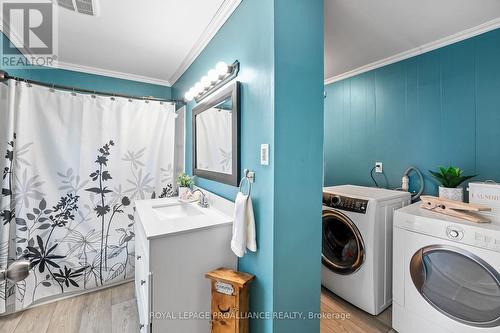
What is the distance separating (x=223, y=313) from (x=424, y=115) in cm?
229

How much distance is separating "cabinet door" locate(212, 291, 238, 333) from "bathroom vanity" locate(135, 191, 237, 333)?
3.1 inches

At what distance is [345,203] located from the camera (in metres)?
1.85

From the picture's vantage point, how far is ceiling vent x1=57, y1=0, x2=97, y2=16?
1.42 m

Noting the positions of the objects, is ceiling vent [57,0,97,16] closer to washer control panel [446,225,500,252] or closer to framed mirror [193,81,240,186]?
framed mirror [193,81,240,186]

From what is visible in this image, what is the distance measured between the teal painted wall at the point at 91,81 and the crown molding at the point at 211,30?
0.65 metres

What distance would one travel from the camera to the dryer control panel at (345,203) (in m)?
1.74

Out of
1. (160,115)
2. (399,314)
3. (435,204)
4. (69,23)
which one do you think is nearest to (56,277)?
(160,115)

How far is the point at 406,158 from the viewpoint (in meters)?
2.15

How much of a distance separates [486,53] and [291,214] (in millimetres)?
1994

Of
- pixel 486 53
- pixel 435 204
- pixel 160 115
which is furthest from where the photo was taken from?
pixel 160 115

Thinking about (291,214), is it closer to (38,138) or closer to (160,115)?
(160,115)

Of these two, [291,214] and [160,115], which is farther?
[160,115]

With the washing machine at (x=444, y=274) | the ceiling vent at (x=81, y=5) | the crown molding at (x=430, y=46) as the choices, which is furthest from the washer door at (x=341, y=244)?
the ceiling vent at (x=81, y=5)

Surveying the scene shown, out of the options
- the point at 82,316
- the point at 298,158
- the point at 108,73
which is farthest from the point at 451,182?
the point at 108,73
